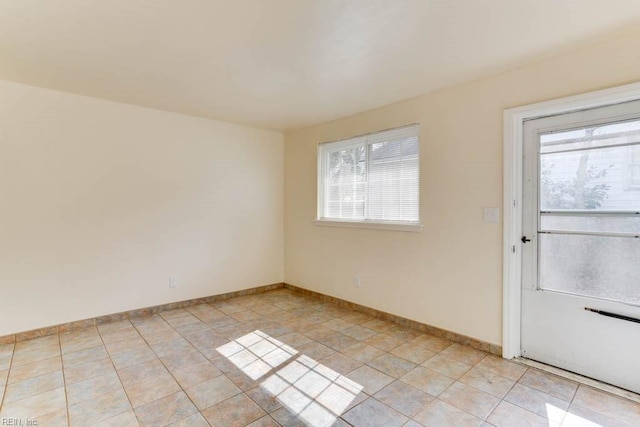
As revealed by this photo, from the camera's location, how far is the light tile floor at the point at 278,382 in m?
1.93

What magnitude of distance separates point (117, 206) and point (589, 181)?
434 cm

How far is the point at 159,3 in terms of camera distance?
1.79 meters

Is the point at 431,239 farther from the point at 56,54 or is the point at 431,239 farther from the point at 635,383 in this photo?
the point at 56,54

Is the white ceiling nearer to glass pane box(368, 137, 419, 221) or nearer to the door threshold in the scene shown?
glass pane box(368, 137, 419, 221)

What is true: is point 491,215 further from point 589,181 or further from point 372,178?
point 372,178

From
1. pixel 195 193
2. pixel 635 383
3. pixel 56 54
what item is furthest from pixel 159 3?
pixel 635 383

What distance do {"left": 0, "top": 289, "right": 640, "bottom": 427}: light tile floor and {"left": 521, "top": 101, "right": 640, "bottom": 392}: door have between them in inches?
11.0

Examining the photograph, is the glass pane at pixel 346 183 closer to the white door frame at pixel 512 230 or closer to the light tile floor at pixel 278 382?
the light tile floor at pixel 278 382

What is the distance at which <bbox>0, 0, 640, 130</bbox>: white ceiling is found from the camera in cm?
184

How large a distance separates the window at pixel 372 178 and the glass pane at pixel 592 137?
1.14 m

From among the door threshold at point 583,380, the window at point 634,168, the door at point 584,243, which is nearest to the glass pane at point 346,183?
the door at point 584,243

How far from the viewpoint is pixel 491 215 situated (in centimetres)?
274

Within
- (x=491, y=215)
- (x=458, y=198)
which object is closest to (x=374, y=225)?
(x=458, y=198)

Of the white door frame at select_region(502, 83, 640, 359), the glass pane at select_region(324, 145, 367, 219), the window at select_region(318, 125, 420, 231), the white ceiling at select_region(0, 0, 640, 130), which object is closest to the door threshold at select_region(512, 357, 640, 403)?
the white door frame at select_region(502, 83, 640, 359)
